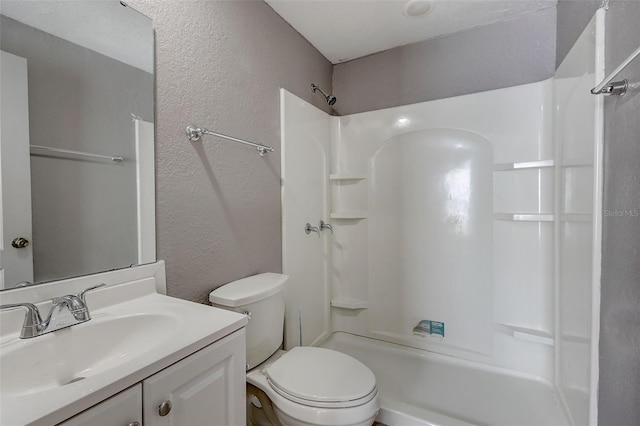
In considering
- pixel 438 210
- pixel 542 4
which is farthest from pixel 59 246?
pixel 542 4

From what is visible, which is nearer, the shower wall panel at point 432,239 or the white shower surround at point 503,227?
the white shower surround at point 503,227

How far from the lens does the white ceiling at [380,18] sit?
5.34 feet

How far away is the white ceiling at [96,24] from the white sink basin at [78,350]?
84 centimetres

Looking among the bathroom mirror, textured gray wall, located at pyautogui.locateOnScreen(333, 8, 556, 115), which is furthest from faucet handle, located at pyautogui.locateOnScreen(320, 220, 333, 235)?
the bathroom mirror

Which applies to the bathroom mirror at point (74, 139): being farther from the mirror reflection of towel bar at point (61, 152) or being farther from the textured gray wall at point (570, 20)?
the textured gray wall at point (570, 20)

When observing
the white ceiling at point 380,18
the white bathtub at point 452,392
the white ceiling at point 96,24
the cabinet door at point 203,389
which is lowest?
the white bathtub at point 452,392

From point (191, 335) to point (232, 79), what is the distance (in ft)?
3.73

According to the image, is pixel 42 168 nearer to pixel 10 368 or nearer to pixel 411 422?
pixel 10 368

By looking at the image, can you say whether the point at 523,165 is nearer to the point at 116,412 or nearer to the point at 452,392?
the point at 452,392

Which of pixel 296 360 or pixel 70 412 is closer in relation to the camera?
pixel 70 412

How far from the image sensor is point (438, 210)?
1.94 meters

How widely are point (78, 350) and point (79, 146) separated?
23.4 inches

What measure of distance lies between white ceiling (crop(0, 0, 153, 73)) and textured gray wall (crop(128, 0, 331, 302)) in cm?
5

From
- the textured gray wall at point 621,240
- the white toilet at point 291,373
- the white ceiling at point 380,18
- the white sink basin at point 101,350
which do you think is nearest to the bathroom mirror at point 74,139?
the white sink basin at point 101,350
